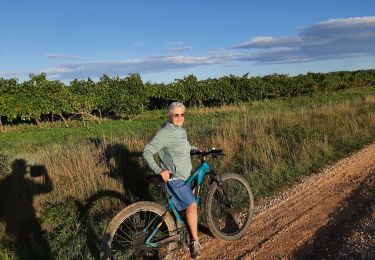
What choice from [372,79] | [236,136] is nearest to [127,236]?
[236,136]

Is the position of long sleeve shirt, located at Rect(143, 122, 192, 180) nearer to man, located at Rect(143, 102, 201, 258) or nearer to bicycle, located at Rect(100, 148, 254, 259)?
man, located at Rect(143, 102, 201, 258)

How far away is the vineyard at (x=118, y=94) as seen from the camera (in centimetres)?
3069

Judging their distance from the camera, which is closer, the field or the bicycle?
the bicycle

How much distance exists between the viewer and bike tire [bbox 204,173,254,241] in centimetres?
564

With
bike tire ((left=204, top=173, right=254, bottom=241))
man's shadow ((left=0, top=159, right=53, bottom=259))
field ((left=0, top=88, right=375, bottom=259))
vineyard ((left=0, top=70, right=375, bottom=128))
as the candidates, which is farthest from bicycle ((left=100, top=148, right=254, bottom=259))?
vineyard ((left=0, top=70, right=375, bottom=128))

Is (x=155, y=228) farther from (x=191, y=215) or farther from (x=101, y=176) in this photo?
(x=101, y=176)

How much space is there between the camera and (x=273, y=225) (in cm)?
599

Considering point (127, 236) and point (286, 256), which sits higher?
point (127, 236)

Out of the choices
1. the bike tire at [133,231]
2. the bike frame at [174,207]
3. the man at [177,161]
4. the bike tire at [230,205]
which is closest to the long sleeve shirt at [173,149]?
the man at [177,161]

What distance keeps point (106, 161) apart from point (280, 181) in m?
3.62

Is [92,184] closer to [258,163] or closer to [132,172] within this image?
[132,172]

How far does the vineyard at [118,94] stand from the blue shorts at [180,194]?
2634 cm

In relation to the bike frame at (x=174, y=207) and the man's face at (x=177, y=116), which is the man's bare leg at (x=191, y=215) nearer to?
the bike frame at (x=174, y=207)

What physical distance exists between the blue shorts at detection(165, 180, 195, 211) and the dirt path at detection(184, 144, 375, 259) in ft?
2.53
